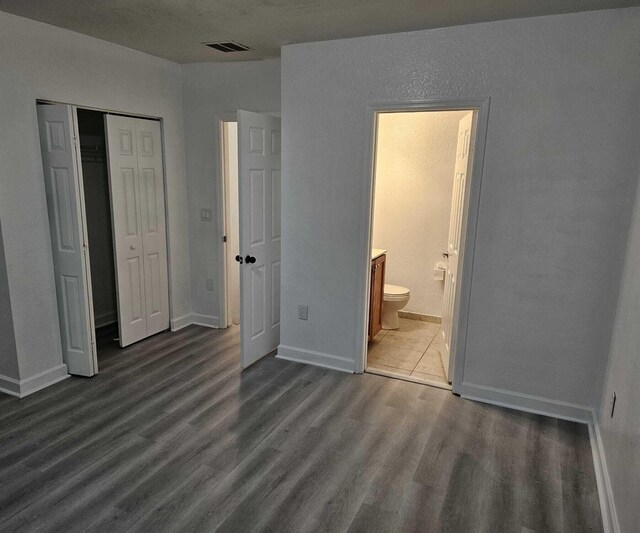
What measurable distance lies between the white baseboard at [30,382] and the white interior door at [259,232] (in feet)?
4.43

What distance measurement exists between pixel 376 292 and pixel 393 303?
50cm

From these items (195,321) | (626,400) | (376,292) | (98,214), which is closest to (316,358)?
(376,292)

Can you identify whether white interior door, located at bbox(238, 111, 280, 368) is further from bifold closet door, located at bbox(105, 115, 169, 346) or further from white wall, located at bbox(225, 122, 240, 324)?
bifold closet door, located at bbox(105, 115, 169, 346)

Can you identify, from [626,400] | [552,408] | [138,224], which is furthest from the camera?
[138,224]

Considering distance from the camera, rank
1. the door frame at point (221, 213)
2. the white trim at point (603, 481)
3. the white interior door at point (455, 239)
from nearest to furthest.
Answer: the white trim at point (603, 481), the white interior door at point (455, 239), the door frame at point (221, 213)

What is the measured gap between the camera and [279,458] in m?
2.53

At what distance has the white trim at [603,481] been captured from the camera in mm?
2012

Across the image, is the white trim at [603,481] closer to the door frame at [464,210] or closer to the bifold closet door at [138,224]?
the door frame at [464,210]

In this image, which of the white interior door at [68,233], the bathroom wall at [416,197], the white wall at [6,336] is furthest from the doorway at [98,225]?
the bathroom wall at [416,197]

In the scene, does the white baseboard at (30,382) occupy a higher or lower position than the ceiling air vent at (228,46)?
lower

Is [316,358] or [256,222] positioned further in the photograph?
[316,358]

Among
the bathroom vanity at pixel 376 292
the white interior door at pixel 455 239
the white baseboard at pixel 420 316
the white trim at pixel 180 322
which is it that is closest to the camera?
the white interior door at pixel 455 239

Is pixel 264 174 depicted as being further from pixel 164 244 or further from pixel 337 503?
pixel 337 503

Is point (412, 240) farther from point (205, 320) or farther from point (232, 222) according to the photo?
point (205, 320)
